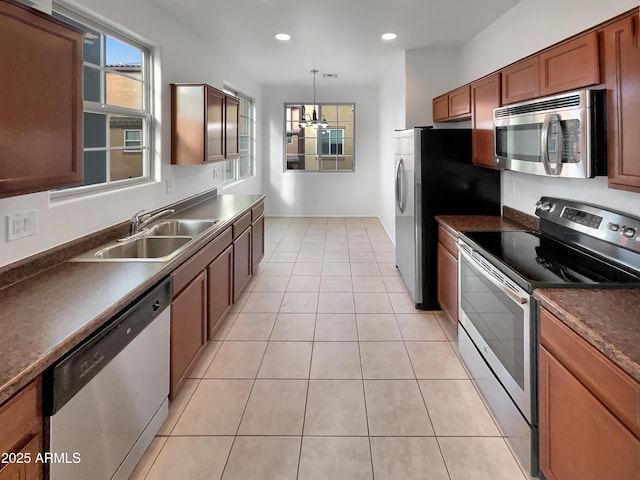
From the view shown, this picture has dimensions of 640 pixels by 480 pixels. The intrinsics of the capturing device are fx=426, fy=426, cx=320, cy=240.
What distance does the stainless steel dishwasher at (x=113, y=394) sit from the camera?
1.29 m

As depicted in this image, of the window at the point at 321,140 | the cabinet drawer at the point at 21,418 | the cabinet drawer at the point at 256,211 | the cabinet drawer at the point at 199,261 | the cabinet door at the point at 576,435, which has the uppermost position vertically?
the window at the point at 321,140

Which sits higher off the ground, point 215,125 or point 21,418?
point 215,125

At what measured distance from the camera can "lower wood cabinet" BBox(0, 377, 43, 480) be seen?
1068mm

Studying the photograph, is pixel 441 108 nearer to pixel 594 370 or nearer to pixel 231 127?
pixel 231 127

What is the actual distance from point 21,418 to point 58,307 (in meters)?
0.50

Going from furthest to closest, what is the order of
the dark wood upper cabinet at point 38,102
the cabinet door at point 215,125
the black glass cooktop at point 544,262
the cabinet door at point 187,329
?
1. the cabinet door at point 215,125
2. the cabinet door at point 187,329
3. the black glass cooktop at point 544,262
4. the dark wood upper cabinet at point 38,102

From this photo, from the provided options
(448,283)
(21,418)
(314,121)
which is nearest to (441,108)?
(448,283)

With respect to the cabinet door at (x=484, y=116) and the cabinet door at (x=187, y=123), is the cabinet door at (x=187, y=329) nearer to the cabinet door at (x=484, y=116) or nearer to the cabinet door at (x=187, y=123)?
the cabinet door at (x=187, y=123)

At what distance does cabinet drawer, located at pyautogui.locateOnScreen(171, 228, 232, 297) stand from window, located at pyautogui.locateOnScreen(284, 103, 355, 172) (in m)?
5.79

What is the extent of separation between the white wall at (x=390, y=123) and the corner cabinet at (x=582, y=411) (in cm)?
407

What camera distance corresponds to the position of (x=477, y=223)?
10.9 feet

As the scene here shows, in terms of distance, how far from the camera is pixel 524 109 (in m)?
2.50

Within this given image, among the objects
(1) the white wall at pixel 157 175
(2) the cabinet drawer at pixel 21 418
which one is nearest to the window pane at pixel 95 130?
(1) the white wall at pixel 157 175

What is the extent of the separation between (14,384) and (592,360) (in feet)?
5.38
